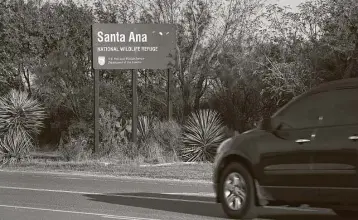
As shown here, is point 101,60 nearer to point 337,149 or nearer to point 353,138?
point 337,149

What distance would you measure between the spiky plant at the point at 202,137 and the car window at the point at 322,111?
49.5ft

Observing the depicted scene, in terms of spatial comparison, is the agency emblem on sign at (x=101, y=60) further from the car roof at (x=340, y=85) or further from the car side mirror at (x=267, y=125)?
the car roof at (x=340, y=85)

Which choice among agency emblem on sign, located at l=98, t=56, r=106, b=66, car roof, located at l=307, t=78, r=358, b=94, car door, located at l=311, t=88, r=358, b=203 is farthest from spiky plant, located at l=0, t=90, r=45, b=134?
car door, located at l=311, t=88, r=358, b=203

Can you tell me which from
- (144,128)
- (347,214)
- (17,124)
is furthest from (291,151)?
(17,124)

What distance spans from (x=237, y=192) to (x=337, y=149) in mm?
1954

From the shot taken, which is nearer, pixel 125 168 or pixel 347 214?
pixel 347 214

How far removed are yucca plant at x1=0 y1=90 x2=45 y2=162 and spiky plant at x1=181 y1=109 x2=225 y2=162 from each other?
556cm

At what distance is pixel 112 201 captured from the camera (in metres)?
16.0

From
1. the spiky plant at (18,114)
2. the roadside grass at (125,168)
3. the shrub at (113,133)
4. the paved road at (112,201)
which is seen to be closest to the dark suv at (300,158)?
the paved road at (112,201)

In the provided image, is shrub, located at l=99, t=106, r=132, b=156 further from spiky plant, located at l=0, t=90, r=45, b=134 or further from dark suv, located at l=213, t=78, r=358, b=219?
dark suv, located at l=213, t=78, r=358, b=219

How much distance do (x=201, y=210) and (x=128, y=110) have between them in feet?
62.6

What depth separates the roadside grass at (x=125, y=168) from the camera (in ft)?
75.9

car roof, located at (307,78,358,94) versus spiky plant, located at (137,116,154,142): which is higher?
car roof, located at (307,78,358,94)

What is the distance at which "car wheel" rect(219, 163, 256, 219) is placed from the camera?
12.4 meters
